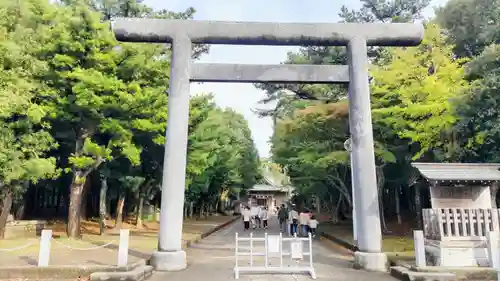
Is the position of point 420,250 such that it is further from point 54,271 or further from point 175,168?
point 54,271

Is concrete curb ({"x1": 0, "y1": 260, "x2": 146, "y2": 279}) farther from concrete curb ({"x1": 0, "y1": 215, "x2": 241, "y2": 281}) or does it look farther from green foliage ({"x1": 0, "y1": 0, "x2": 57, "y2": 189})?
green foliage ({"x1": 0, "y1": 0, "x2": 57, "y2": 189})

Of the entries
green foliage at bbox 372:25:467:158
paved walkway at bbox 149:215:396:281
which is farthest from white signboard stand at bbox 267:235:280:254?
green foliage at bbox 372:25:467:158

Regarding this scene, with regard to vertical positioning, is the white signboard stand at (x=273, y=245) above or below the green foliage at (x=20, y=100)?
below

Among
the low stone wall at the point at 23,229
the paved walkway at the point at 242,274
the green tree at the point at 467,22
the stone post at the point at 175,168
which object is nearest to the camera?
the paved walkway at the point at 242,274

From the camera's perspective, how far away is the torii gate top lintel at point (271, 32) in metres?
11.9

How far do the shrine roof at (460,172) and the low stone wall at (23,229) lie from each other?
61.7 feet

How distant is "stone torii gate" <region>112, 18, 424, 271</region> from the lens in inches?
441

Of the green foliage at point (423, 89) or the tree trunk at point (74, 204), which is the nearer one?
the green foliage at point (423, 89)

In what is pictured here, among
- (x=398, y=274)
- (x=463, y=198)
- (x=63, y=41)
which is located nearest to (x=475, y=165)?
(x=463, y=198)

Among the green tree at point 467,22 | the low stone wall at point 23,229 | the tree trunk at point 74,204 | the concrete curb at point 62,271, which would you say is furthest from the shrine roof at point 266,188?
the concrete curb at point 62,271

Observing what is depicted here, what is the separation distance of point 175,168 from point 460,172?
863 centimetres

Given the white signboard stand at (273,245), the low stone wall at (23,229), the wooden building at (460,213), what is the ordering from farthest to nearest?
the low stone wall at (23,229) → the wooden building at (460,213) → the white signboard stand at (273,245)

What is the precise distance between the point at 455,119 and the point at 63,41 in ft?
54.2

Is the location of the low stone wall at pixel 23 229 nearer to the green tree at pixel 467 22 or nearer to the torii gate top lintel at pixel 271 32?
the torii gate top lintel at pixel 271 32
